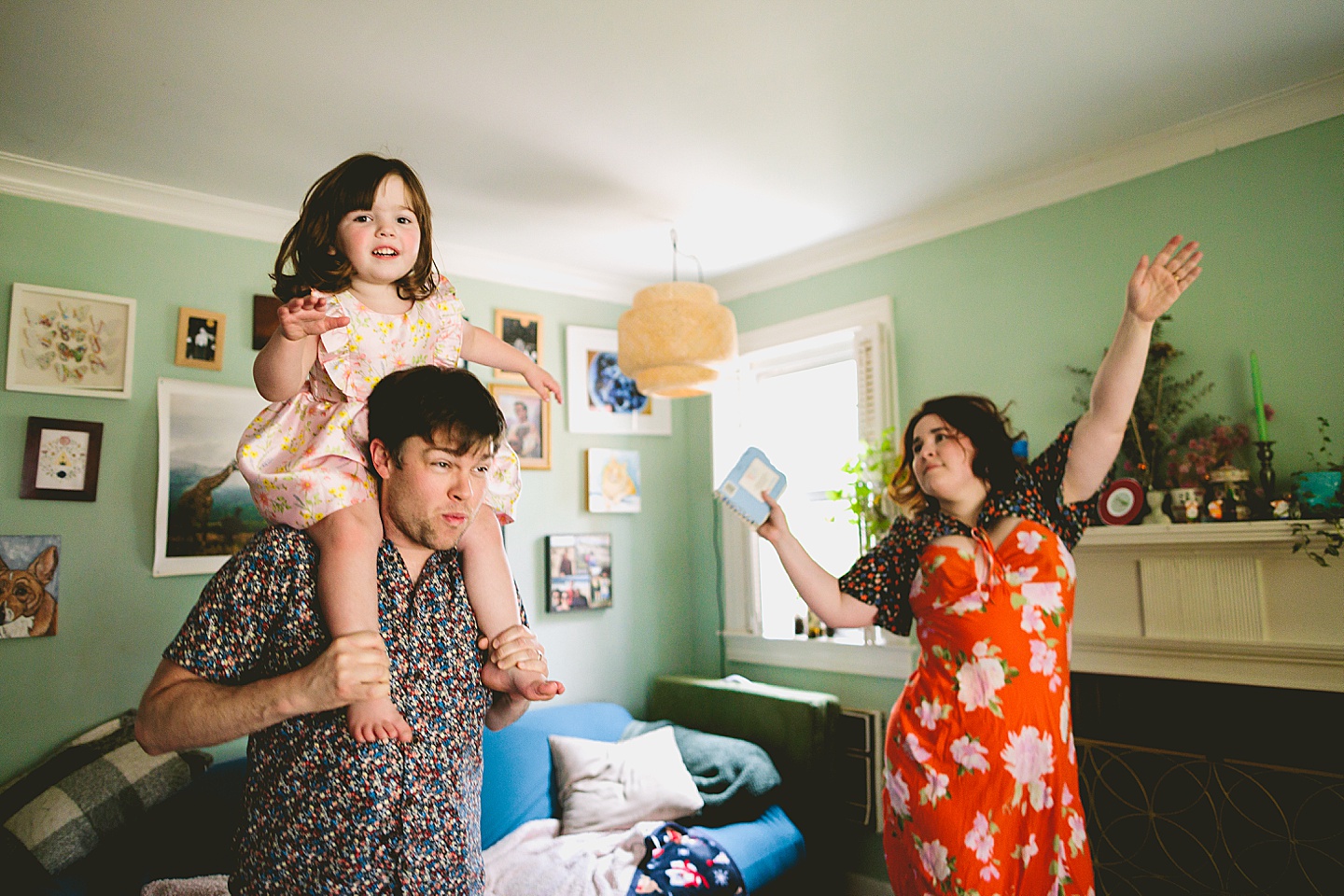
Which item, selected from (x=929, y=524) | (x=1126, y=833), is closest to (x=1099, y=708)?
(x=1126, y=833)

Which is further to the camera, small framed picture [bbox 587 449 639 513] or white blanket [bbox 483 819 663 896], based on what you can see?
small framed picture [bbox 587 449 639 513]

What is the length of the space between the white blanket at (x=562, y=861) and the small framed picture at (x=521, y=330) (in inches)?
80.2

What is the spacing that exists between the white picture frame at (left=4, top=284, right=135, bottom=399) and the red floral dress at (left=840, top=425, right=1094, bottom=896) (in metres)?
2.89

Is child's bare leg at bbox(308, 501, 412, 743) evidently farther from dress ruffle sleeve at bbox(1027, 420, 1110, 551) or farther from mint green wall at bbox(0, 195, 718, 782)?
mint green wall at bbox(0, 195, 718, 782)

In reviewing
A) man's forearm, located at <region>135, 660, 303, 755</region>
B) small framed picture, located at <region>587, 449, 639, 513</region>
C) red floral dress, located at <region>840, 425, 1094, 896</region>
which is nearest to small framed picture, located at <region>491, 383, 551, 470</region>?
small framed picture, located at <region>587, 449, 639, 513</region>

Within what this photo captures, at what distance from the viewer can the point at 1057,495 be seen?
1944 millimetres

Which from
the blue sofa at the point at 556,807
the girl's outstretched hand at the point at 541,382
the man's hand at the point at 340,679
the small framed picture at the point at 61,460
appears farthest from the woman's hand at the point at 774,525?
the small framed picture at the point at 61,460

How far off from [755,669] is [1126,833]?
1.88m

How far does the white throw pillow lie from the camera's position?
3094 mm

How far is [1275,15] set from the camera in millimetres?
2197

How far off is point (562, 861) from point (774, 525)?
4.99ft

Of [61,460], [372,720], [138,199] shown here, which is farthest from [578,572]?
[372,720]

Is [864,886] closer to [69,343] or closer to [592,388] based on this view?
[592,388]

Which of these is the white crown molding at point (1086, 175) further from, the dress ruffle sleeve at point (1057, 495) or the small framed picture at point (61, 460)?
the small framed picture at point (61, 460)
